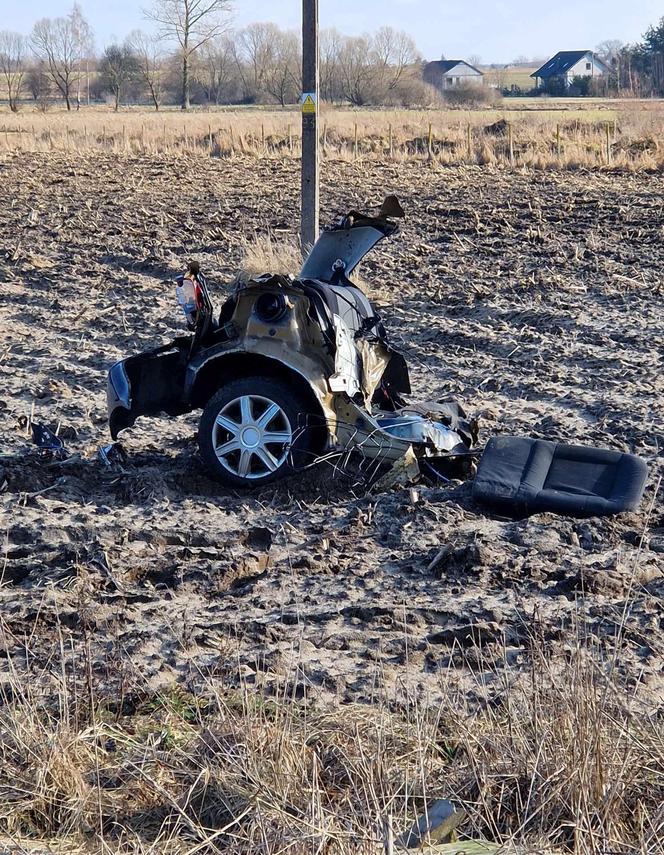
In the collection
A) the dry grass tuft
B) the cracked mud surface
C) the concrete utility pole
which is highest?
the concrete utility pole

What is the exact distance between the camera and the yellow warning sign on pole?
1255 centimetres

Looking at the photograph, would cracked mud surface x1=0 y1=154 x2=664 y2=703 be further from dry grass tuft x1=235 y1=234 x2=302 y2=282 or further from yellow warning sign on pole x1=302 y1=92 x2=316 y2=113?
yellow warning sign on pole x1=302 y1=92 x2=316 y2=113

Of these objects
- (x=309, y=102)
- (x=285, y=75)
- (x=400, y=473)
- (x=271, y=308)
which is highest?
(x=285, y=75)

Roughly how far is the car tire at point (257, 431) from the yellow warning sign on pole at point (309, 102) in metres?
7.25

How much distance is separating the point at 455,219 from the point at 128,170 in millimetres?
13094

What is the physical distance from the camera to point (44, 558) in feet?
17.2

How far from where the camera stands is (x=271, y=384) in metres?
6.16

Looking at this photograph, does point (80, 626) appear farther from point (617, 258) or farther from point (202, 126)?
point (202, 126)

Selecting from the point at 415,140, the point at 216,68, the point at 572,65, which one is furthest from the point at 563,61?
the point at 415,140

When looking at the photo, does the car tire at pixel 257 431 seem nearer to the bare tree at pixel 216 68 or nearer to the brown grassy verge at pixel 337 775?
the brown grassy verge at pixel 337 775

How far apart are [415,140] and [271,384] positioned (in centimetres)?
3214

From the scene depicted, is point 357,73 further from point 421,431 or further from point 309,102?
point 421,431

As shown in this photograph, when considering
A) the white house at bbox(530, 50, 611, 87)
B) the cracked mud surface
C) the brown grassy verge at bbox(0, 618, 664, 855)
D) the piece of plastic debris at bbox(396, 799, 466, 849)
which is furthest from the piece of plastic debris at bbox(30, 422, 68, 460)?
the white house at bbox(530, 50, 611, 87)

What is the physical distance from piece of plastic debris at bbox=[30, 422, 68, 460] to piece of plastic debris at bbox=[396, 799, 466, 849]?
4.46 meters
